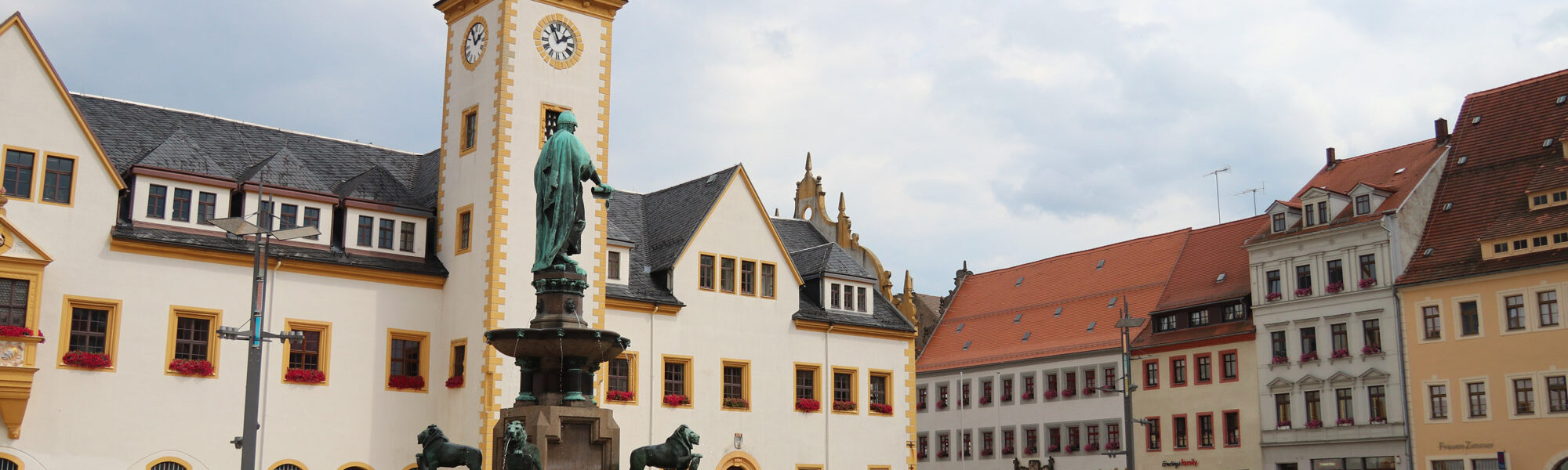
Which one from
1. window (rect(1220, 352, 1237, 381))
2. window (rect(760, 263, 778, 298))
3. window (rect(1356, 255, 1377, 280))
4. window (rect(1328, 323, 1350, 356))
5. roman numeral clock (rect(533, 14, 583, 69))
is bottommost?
window (rect(1220, 352, 1237, 381))

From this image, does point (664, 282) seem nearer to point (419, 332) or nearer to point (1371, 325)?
point (419, 332)

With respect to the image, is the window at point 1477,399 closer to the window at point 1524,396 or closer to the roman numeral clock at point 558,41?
the window at point 1524,396

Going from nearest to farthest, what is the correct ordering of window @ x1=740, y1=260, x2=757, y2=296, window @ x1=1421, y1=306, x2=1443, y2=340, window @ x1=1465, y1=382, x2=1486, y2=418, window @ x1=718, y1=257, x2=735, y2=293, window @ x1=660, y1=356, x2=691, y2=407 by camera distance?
window @ x1=660, y1=356, x2=691, y2=407
window @ x1=718, y1=257, x2=735, y2=293
window @ x1=740, y1=260, x2=757, y2=296
window @ x1=1465, y1=382, x2=1486, y2=418
window @ x1=1421, y1=306, x2=1443, y2=340

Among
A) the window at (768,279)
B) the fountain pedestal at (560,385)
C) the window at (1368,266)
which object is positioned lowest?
the fountain pedestal at (560,385)

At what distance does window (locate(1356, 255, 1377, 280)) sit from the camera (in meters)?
54.3

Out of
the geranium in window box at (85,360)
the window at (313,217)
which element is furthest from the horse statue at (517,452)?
the window at (313,217)

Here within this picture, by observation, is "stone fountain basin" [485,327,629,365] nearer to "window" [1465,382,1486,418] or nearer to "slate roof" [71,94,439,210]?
"slate roof" [71,94,439,210]

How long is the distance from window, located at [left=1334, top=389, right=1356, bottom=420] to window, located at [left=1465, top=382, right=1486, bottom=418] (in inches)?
191

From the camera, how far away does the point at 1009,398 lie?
226 ft

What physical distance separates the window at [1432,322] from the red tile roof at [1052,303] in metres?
13.8

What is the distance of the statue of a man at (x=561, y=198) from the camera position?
19891mm

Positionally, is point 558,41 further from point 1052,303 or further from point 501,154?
point 1052,303

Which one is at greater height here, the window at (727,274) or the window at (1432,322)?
the window at (727,274)

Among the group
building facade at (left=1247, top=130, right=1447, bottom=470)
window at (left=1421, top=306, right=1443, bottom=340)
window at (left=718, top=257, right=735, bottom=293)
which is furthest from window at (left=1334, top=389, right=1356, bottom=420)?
window at (left=718, top=257, right=735, bottom=293)
